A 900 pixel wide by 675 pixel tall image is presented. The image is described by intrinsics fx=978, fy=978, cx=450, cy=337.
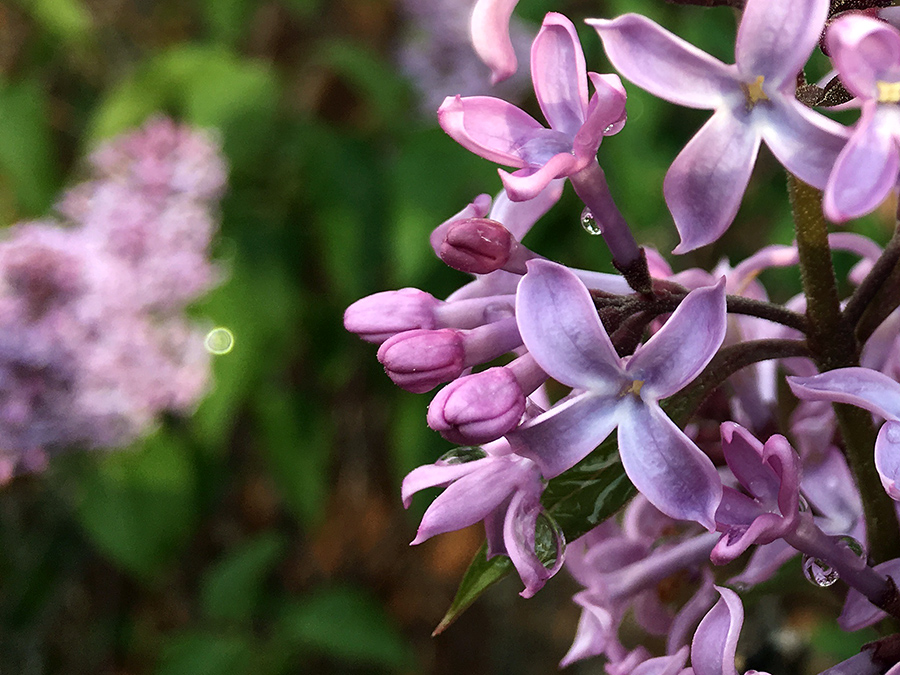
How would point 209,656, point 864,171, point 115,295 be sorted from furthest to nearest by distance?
point 209,656, point 115,295, point 864,171

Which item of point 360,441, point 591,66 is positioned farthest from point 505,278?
point 360,441

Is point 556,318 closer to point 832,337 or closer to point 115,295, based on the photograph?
point 832,337

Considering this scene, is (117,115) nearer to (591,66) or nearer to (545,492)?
(591,66)

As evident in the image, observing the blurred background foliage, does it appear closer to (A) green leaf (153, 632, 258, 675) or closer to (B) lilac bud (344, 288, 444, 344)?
(A) green leaf (153, 632, 258, 675)

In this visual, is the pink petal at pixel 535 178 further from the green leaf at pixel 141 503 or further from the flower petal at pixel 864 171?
the green leaf at pixel 141 503

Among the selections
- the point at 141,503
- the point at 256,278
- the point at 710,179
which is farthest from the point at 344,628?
the point at 710,179
